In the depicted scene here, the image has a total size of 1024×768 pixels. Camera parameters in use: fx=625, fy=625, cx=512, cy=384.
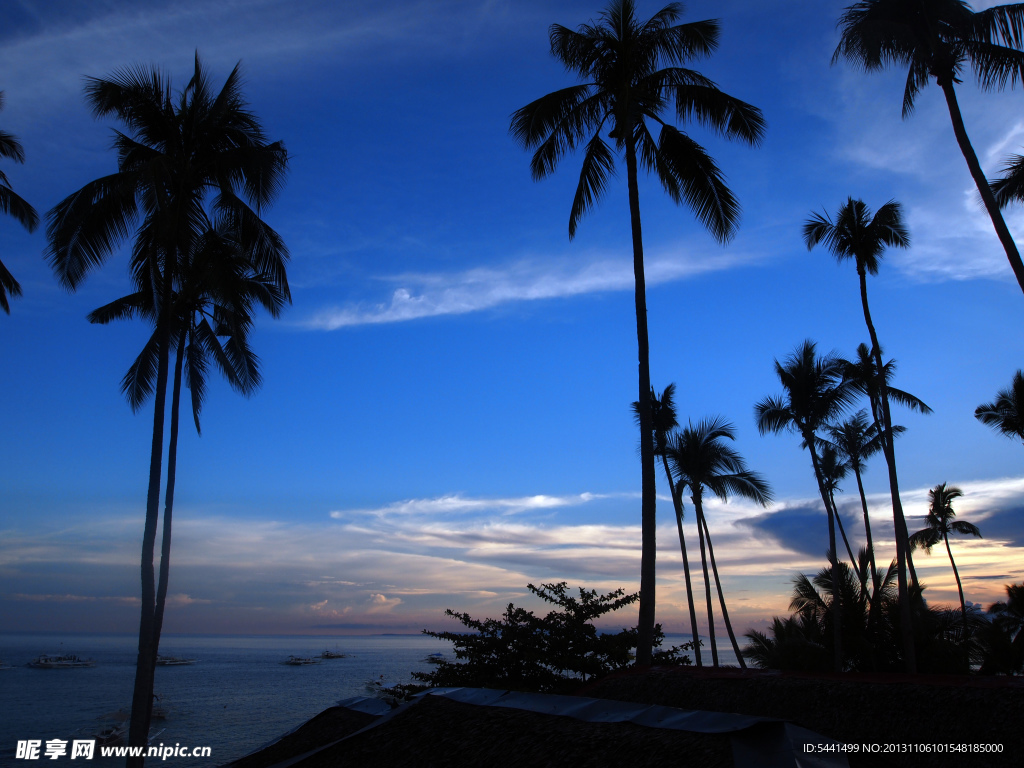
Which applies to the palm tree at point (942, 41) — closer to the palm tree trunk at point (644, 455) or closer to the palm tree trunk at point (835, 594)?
the palm tree trunk at point (644, 455)

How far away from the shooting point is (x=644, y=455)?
12133mm

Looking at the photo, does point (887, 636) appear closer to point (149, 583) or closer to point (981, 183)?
point (981, 183)

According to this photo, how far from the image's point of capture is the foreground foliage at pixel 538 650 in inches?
549

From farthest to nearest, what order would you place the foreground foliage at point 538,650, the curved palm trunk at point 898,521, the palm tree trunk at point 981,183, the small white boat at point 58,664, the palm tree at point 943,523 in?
the small white boat at point 58,664
the palm tree at point 943,523
the curved palm trunk at point 898,521
the foreground foliage at point 538,650
the palm tree trunk at point 981,183

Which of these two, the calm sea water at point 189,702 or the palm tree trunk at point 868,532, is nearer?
the palm tree trunk at point 868,532

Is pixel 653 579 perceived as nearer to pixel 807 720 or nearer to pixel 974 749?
pixel 807 720

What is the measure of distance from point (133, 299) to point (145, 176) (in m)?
6.31

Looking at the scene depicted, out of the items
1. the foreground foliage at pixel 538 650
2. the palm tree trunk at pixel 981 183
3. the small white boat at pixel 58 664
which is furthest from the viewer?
the small white boat at pixel 58 664

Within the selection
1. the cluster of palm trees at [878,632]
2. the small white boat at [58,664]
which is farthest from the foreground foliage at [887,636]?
the small white boat at [58,664]

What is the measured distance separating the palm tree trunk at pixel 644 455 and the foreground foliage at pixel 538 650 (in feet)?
8.34

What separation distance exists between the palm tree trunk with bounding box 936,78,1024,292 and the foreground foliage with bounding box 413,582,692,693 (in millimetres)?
10326

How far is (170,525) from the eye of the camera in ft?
48.4

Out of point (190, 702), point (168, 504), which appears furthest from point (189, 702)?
point (168, 504)

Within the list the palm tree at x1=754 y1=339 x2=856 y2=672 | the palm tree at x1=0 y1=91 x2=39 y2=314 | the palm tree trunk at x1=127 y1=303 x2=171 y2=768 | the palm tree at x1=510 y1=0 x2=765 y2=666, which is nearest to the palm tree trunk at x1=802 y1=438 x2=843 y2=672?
the palm tree at x1=754 y1=339 x2=856 y2=672
